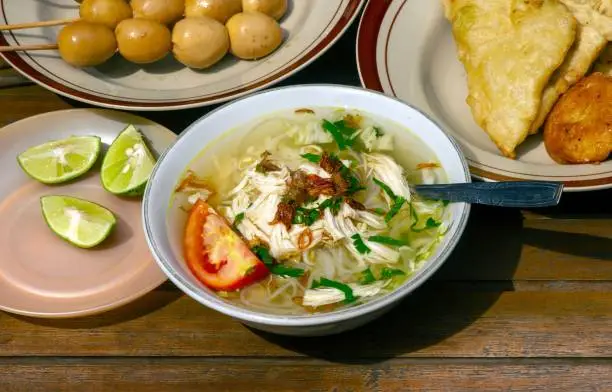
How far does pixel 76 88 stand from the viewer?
2188 millimetres

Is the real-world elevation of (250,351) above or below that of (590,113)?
below

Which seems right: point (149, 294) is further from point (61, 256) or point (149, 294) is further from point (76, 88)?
point (76, 88)

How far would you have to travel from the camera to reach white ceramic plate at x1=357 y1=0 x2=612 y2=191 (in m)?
1.77

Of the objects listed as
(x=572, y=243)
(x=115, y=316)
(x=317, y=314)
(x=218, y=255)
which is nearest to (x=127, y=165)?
(x=115, y=316)

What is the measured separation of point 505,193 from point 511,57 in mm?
720

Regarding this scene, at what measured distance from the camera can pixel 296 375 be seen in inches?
61.1

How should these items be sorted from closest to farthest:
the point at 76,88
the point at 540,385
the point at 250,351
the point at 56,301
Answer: the point at 540,385, the point at 250,351, the point at 56,301, the point at 76,88

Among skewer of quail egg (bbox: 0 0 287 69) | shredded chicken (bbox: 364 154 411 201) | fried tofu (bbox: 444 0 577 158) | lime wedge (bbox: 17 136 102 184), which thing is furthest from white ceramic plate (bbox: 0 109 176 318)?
fried tofu (bbox: 444 0 577 158)

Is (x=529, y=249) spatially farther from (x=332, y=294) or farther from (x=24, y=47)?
(x=24, y=47)

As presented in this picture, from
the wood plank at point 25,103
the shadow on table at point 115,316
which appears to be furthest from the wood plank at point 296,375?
the wood plank at point 25,103

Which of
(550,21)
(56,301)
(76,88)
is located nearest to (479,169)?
(550,21)

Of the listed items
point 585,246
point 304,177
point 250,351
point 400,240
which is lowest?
point 250,351

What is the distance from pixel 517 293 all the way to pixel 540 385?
0.27 meters

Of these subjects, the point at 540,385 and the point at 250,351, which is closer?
the point at 540,385
